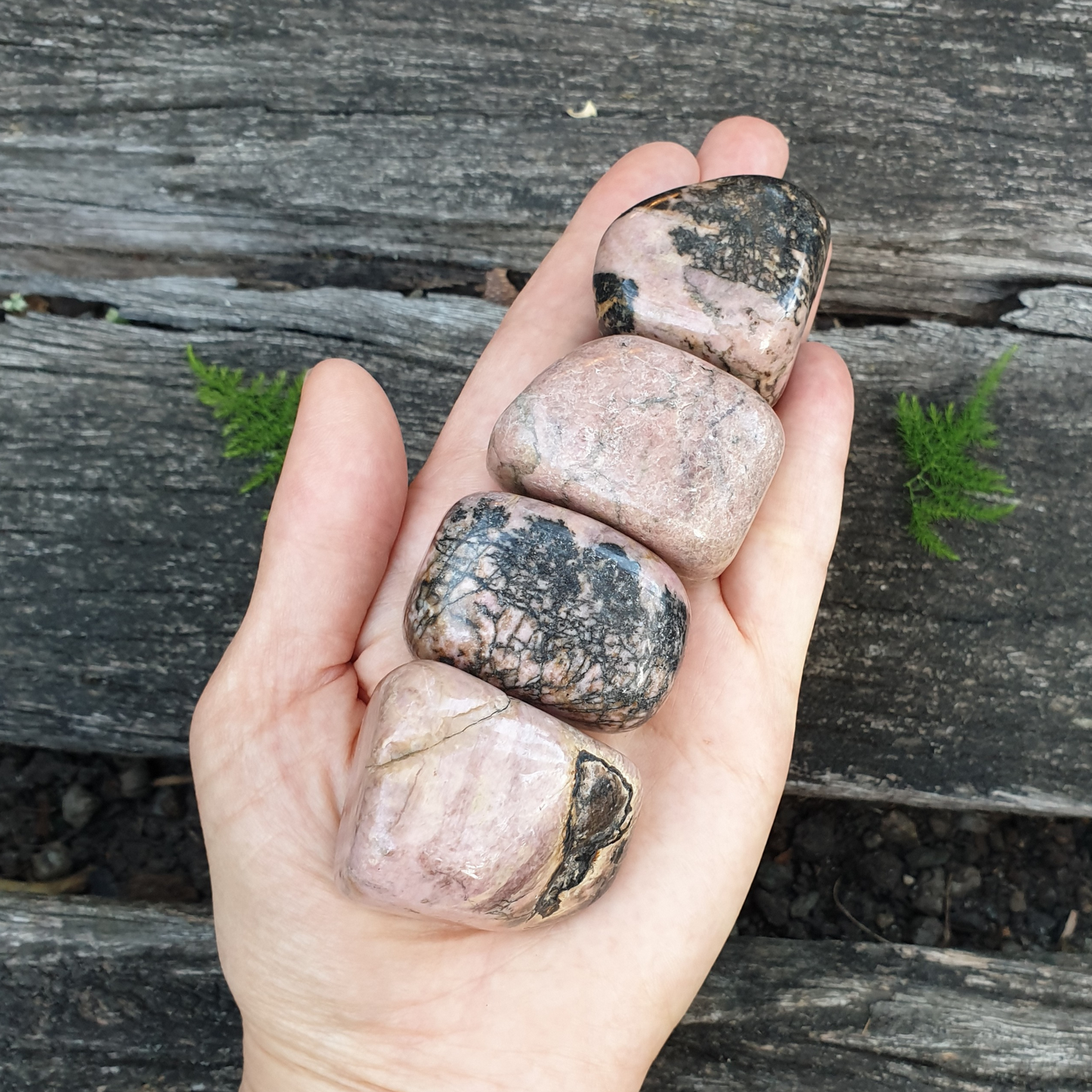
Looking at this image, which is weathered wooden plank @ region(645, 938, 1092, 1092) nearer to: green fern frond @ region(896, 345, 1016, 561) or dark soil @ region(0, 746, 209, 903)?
green fern frond @ region(896, 345, 1016, 561)

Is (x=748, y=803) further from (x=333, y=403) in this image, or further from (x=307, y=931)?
(x=333, y=403)

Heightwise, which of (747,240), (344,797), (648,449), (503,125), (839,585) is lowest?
(344,797)

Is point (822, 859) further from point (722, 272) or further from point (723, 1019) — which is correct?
point (722, 272)

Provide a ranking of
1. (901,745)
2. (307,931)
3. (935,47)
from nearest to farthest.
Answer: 1. (307,931)
2. (901,745)
3. (935,47)

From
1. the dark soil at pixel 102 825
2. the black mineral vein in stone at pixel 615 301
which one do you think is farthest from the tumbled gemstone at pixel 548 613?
the dark soil at pixel 102 825

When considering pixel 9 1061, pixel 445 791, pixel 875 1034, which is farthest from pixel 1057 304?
pixel 9 1061

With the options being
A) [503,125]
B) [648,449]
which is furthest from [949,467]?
[503,125]
